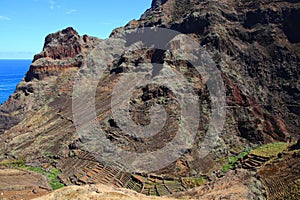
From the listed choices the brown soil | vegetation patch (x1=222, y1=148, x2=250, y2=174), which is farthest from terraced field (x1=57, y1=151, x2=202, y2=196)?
vegetation patch (x1=222, y1=148, x2=250, y2=174)

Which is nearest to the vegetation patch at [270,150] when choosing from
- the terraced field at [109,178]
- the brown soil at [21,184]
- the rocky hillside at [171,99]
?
the rocky hillside at [171,99]

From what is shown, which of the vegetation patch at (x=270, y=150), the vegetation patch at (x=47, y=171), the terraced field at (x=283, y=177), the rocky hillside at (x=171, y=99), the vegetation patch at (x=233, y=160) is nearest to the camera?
the terraced field at (x=283, y=177)

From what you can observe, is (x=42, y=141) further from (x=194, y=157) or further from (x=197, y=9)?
(x=197, y=9)

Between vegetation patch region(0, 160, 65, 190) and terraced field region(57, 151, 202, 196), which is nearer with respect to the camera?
terraced field region(57, 151, 202, 196)

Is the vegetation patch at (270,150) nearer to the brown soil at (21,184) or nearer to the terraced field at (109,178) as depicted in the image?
the terraced field at (109,178)

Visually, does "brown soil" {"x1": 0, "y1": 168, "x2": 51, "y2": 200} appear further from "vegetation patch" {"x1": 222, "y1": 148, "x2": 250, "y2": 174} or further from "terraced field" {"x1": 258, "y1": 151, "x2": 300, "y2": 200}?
"terraced field" {"x1": 258, "y1": 151, "x2": 300, "y2": 200}

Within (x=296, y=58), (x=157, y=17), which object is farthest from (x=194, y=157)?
(x=157, y=17)

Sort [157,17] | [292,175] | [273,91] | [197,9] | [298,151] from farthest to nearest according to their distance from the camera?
[157,17] → [197,9] → [273,91] → [298,151] → [292,175]

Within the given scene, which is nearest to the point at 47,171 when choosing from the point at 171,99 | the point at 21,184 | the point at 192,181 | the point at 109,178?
the point at 21,184
